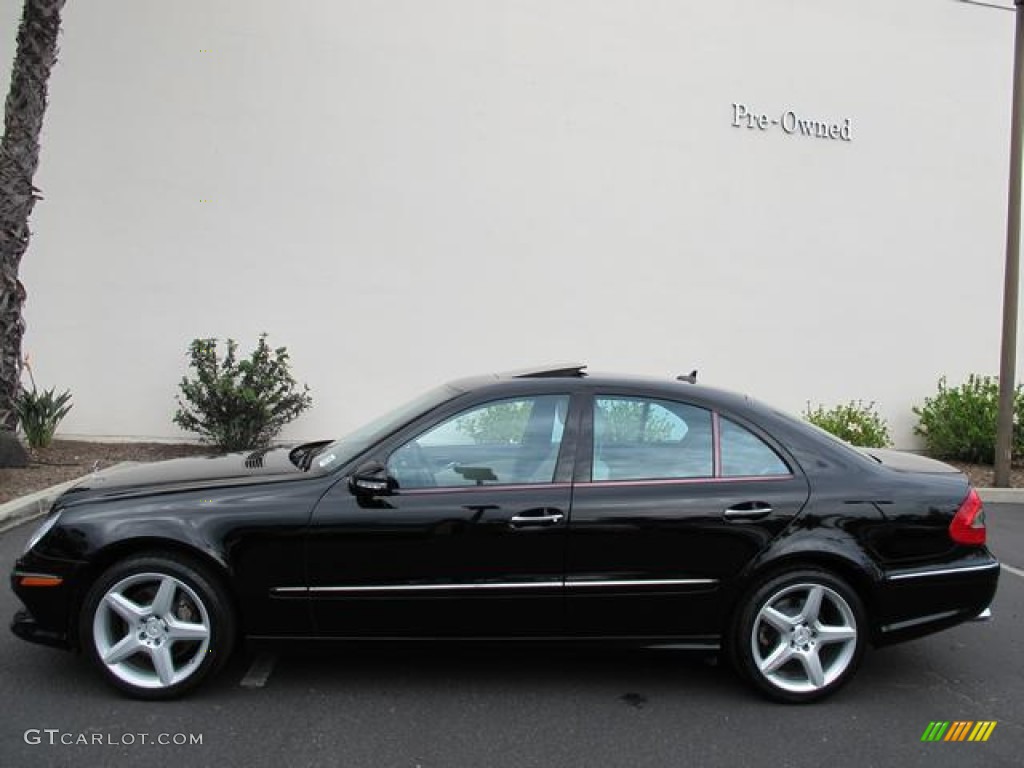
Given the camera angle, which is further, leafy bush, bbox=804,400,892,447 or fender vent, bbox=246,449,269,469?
leafy bush, bbox=804,400,892,447

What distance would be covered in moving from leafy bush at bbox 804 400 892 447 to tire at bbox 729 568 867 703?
6591mm

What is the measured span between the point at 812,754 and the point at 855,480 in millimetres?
1193

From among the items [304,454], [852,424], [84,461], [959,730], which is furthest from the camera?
[852,424]

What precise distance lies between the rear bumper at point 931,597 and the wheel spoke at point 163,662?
121 inches

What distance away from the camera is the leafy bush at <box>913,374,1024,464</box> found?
10.4 meters

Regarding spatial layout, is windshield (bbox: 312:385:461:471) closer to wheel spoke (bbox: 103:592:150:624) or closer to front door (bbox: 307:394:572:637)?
front door (bbox: 307:394:572:637)

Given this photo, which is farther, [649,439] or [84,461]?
[84,461]

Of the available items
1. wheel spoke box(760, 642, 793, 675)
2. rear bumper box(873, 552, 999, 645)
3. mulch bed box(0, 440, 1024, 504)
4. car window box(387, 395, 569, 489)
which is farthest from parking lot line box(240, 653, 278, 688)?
mulch bed box(0, 440, 1024, 504)

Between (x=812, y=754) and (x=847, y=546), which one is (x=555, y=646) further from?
(x=847, y=546)

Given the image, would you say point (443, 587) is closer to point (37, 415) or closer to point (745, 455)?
point (745, 455)

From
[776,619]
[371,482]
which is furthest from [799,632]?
[371,482]

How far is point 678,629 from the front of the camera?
11.6 feet

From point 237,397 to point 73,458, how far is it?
1.80m

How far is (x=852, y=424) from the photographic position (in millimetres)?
10141
